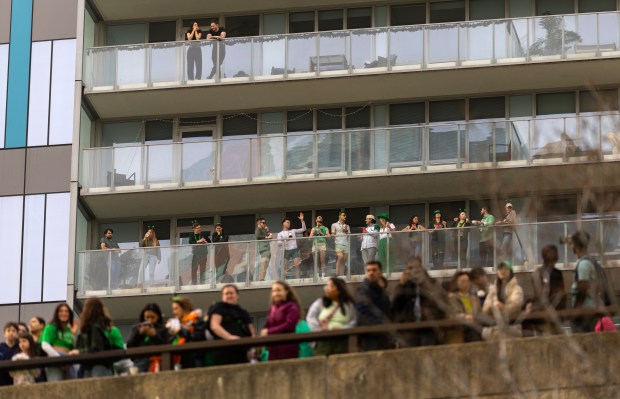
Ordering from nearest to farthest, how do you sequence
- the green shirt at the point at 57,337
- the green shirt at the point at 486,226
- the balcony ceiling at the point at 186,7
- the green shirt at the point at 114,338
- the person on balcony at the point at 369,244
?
the green shirt at the point at 114,338
the green shirt at the point at 57,337
the green shirt at the point at 486,226
the person on balcony at the point at 369,244
the balcony ceiling at the point at 186,7

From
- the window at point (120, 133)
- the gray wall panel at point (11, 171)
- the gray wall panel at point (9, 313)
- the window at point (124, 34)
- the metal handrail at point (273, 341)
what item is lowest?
the metal handrail at point (273, 341)

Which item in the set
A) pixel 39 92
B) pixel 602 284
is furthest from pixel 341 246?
pixel 602 284

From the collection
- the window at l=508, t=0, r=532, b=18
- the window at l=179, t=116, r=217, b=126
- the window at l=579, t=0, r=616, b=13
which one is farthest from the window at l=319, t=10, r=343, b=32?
the window at l=579, t=0, r=616, b=13

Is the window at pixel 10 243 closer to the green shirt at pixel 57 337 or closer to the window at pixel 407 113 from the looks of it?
the window at pixel 407 113

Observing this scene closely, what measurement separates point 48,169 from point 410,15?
8074 millimetres

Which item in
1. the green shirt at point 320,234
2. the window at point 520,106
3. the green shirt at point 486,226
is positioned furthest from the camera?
the window at point 520,106

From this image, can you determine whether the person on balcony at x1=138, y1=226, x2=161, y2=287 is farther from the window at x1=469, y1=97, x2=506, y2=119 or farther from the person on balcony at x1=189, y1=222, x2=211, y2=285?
the window at x1=469, y1=97, x2=506, y2=119

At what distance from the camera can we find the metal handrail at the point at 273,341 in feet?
89.9

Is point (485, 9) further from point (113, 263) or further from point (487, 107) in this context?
point (113, 263)

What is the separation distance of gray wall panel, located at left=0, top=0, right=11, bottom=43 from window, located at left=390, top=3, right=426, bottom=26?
796cm

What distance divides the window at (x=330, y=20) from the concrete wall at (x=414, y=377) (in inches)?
816

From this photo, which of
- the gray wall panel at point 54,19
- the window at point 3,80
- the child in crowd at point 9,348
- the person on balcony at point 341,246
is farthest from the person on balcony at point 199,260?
the child in crowd at point 9,348

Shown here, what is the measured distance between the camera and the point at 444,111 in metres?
47.9

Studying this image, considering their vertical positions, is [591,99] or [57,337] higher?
[591,99]
